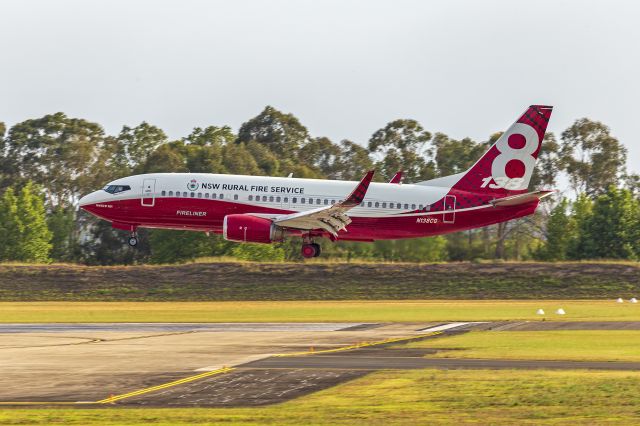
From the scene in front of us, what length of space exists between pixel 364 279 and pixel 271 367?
3826cm

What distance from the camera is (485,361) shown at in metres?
31.0

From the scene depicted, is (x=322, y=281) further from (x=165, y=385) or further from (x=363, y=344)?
(x=165, y=385)

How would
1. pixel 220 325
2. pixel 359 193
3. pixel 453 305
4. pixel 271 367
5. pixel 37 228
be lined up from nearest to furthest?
pixel 271 367, pixel 220 325, pixel 359 193, pixel 453 305, pixel 37 228

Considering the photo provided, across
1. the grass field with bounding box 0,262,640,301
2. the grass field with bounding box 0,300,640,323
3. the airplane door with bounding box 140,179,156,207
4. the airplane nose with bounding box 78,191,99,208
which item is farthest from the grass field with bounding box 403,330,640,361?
the airplane nose with bounding box 78,191,99,208

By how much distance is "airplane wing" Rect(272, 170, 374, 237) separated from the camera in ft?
170

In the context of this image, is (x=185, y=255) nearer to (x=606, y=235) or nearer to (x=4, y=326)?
(x=606, y=235)

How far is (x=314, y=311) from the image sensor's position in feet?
180

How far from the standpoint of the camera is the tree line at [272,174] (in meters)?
85.4

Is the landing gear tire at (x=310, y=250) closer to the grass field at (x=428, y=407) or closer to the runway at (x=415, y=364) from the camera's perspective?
the runway at (x=415, y=364)

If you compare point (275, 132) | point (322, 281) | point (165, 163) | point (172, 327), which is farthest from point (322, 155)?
point (172, 327)

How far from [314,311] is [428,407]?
31637 millimetres

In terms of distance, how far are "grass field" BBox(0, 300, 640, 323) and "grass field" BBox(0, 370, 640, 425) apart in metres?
21.4

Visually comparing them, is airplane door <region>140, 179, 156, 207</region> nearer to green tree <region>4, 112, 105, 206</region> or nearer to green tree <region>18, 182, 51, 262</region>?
green tree <region>18, 182, 51, 262</region>

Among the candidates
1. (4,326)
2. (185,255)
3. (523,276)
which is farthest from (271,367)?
(185,255)
